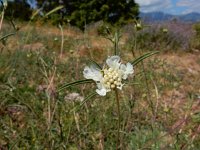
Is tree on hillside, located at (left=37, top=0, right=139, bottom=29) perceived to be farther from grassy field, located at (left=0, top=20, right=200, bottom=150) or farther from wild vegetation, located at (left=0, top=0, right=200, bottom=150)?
grassy field, located at (left=0, top=20, right=200, bottom=150)

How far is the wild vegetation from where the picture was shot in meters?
1.83

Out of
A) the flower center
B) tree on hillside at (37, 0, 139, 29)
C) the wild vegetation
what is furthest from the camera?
tree on hillside at (37, 0, 139, 29)

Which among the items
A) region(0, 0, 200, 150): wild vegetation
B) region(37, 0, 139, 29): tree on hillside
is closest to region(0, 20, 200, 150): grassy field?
region(0, 0, 200, 150): wild vegetation

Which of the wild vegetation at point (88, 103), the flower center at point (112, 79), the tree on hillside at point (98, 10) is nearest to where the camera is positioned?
the flower center at point (112, 79)

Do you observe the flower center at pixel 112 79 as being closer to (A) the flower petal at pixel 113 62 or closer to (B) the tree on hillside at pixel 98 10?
(A) the flower petal at pixel 113 62

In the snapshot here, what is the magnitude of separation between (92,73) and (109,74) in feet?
0.13

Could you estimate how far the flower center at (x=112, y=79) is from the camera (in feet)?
3.51

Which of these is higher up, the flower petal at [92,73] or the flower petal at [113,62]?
the flower petal at [113,62]

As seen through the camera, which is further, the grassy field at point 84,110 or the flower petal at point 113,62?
the grassy field at point 84,110

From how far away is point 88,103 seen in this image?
2842 millimetres

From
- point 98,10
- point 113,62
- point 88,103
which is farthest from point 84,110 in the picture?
point 98,10

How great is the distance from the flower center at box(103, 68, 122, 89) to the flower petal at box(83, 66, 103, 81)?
0.05 ft

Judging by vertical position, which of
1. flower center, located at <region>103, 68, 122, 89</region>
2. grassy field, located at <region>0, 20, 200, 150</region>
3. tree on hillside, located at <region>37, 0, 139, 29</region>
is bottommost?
grassy field, located at <region>0, 20, 200, 150</region>

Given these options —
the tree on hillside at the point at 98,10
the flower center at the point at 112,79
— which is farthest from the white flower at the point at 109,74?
the tree on hillside at the point at 98,10
